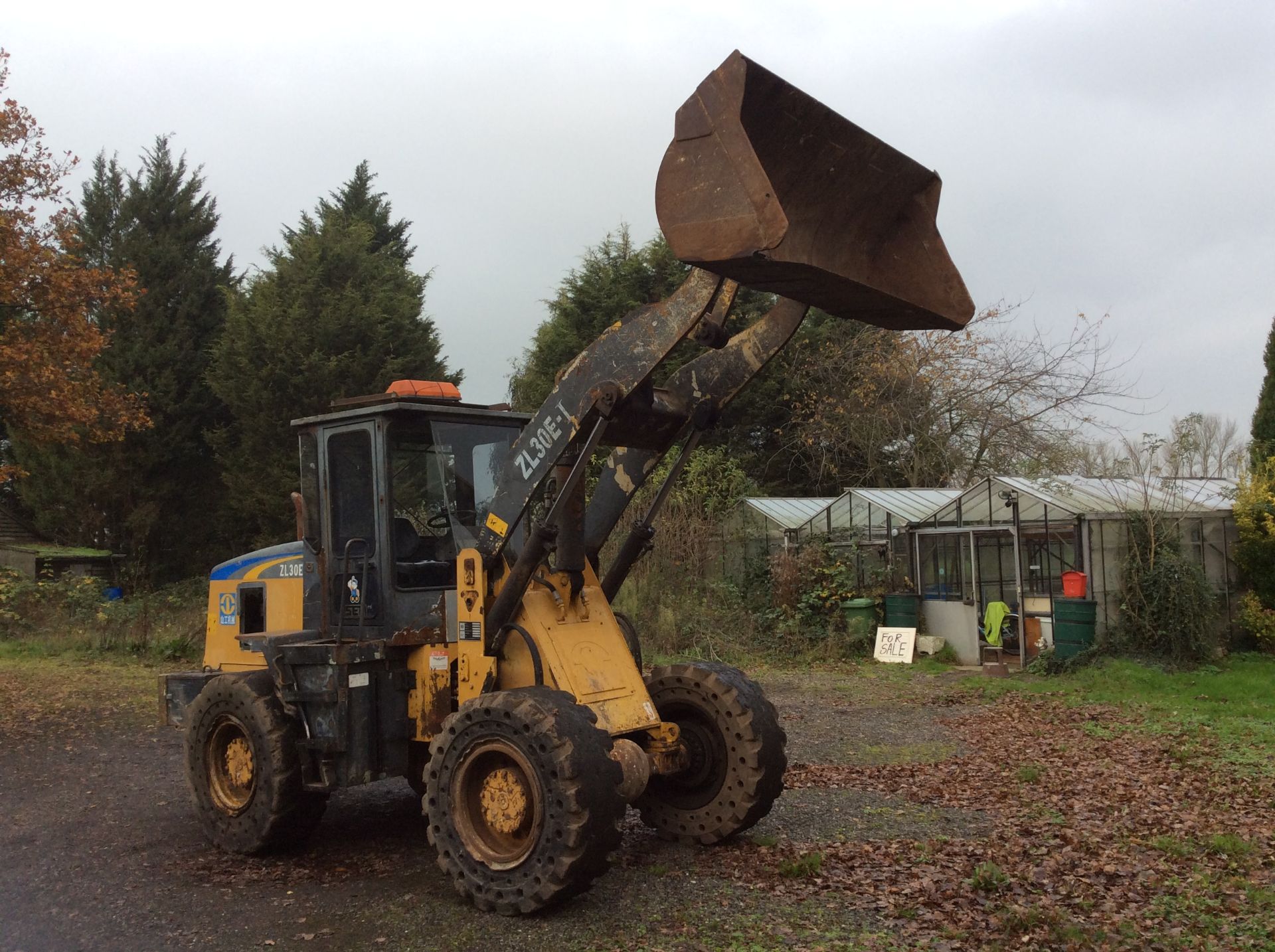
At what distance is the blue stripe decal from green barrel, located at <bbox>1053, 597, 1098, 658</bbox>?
12203mm

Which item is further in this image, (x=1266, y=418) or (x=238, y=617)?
(x=1266, y=418)

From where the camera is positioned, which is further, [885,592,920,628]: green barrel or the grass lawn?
[885,592,920,628]: green barrel

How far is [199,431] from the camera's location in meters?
30.4

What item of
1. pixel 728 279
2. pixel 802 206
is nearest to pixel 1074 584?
pixel 802 206

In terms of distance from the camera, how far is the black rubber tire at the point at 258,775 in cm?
627

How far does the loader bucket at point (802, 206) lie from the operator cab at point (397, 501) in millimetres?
2327

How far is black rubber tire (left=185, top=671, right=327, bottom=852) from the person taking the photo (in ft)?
20.6

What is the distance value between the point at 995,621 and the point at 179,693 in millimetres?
13370

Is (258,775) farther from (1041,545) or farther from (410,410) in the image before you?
(1041,545)

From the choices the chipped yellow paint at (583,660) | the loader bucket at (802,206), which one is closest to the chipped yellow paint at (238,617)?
the chipped yellow paint at (583,660)

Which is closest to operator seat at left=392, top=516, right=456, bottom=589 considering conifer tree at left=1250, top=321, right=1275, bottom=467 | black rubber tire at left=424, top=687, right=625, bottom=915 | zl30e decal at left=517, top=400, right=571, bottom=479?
zl30e decal at left=517, top=400, right=571, bottom=479

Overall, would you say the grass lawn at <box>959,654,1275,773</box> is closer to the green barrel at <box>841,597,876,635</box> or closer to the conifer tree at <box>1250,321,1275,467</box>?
the green barrel at <box>841,597,876,635</box>

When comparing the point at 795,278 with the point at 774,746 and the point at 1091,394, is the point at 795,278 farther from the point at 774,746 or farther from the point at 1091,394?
the point at 1091,394

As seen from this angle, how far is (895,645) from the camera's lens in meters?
18.1
